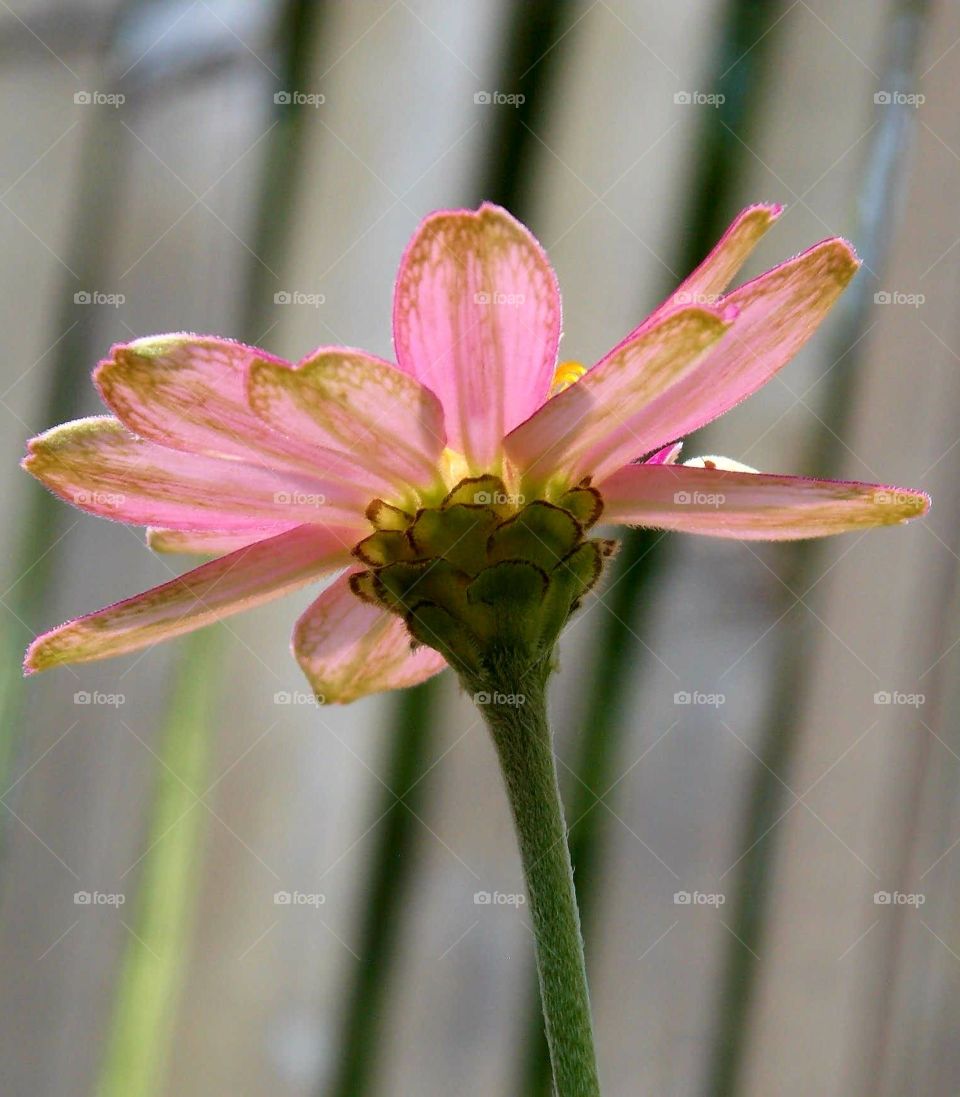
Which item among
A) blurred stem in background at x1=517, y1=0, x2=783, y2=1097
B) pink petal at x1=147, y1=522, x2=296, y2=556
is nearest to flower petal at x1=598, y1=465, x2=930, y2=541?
pink petal at x1=147, y1=522, x2=296, y2=556

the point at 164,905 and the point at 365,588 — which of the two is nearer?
the point at 365,588

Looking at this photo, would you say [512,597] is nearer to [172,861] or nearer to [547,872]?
[547,872]

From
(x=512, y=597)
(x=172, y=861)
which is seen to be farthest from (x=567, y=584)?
(x=172, y=861)

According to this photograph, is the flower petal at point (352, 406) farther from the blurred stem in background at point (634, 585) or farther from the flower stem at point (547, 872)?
the blurred stem in background at point (634, 585)

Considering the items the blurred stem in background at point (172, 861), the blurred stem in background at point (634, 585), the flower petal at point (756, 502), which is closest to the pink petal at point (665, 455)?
the flower petal at point (756, 502)

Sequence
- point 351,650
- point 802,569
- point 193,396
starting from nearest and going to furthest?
point 193,396 < point 351,650 < point 802,569

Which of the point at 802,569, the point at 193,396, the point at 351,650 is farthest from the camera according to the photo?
the point at 802,569

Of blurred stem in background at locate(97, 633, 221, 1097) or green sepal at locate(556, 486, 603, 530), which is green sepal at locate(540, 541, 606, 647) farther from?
blurred stem in background at locate(97, 633, 221, 1097)
